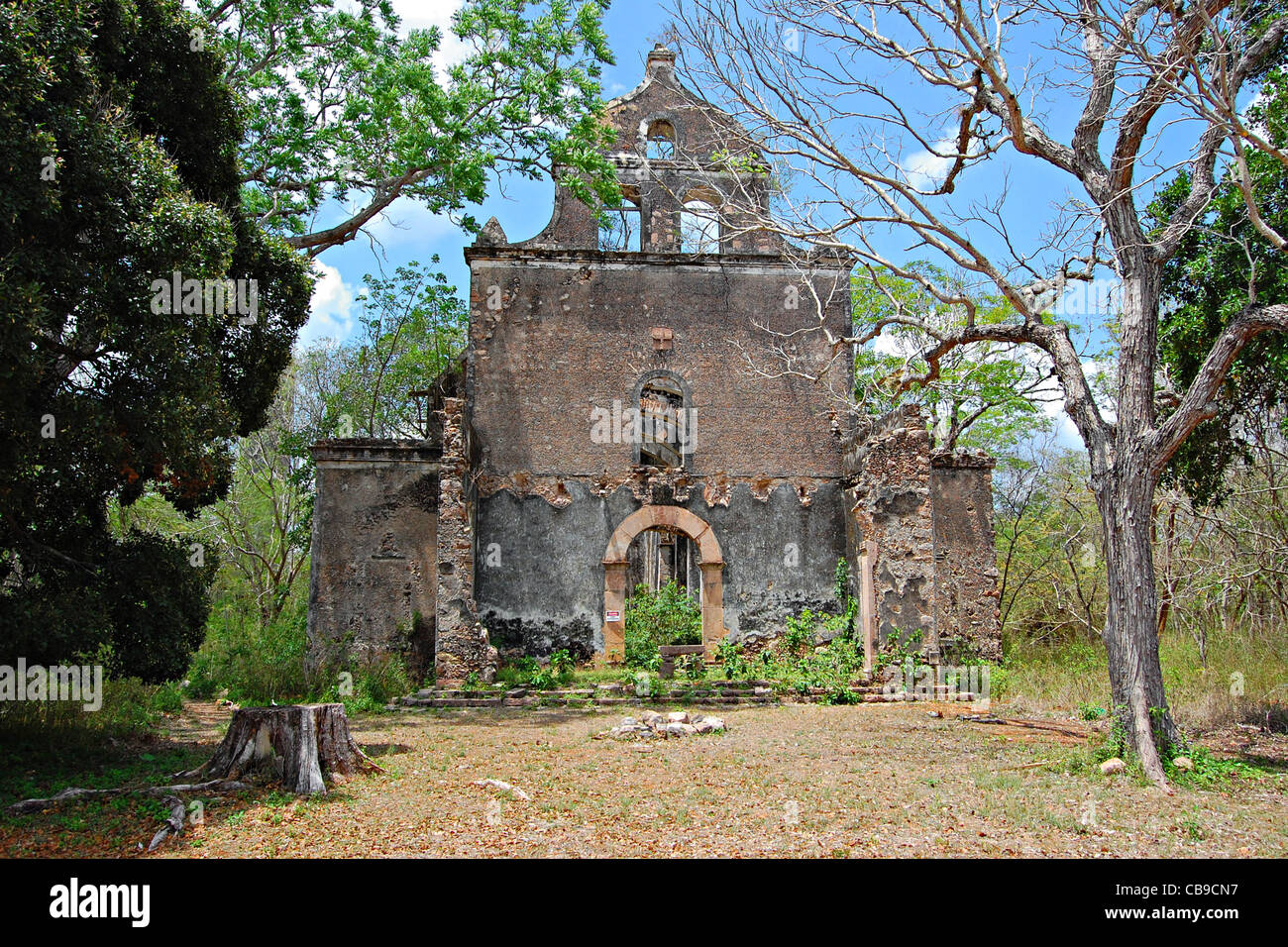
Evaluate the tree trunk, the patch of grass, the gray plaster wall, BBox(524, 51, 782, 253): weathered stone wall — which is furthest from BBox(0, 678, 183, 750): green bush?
the patch of grass

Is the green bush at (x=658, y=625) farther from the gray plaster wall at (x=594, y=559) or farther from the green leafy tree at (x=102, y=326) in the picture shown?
the green leafy tree at (x=102, y=326)

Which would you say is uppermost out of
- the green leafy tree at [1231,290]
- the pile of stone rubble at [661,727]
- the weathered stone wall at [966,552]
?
the green leafy tree at [1231,290]

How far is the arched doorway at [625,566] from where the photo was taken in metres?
14.4

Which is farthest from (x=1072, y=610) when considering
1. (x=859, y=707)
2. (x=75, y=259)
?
(x=75, y=259)

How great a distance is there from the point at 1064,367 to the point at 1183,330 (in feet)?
6.67

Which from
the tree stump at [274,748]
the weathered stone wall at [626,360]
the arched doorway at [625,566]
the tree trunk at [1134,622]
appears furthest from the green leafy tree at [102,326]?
the tree trunk at [1134,622]

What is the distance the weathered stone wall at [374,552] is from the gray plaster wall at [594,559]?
1.01 metres

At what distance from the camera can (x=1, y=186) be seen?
5.86m

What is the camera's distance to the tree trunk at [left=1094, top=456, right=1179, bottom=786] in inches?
268

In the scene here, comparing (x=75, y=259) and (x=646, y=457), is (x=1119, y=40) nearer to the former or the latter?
(x=75, y=259)

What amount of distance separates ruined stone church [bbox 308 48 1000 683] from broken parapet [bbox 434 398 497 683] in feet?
0.12

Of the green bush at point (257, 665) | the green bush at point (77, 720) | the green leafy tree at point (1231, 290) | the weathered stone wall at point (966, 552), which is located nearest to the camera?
the green leafy tree at point (1231, 290)

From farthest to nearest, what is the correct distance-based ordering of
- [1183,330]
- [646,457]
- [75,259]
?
[646,457] → [1183,330] → [75,259]

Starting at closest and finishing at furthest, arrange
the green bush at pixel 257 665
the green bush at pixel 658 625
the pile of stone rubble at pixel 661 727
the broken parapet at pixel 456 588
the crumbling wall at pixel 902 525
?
the pile of stone rubble at pixel 661 727 → the green bush at pixel 257 665 → the broken parapet at pixel 456 588 → the crumbling wall at pixel 902 525 → the green bush at pixel 658 625
